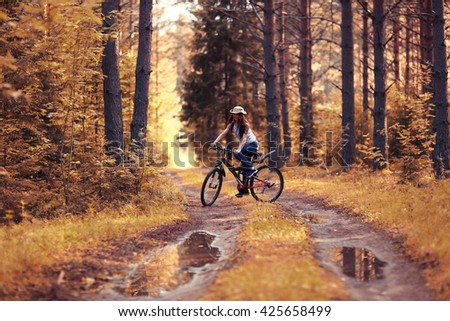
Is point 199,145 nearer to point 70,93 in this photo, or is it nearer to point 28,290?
point 70,93

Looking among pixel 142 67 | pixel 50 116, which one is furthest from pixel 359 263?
pixel 142 67

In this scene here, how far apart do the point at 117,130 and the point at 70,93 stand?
8.48 feet

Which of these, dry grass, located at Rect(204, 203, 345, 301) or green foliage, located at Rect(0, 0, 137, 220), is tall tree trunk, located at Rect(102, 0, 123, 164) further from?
dry grass, located at Rect(204, 203, 345, 301)

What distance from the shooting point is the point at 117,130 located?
14.3 m

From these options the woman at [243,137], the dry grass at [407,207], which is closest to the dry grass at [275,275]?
the dry grass at [407,207]

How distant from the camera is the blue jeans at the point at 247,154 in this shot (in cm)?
1271

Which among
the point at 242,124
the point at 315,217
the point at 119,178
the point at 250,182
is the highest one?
the point at 242,124

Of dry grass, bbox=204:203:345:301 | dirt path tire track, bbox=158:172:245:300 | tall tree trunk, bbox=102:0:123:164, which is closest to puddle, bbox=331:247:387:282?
dry grass, bbox=204:203:345:301

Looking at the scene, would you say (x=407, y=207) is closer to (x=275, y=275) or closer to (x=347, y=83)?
(x=275, y=275)

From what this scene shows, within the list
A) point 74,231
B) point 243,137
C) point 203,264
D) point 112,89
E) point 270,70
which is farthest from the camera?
point 270,70

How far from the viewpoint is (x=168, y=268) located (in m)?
7.24

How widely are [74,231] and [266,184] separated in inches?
237

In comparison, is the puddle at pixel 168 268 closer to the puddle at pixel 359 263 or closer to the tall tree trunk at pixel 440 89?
the puddle at pixel 359 263
